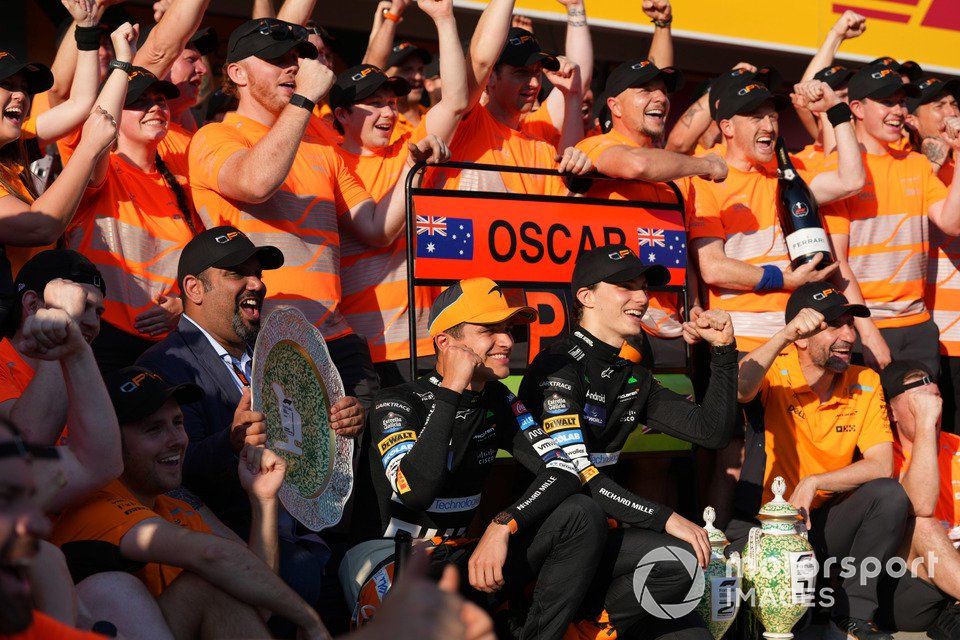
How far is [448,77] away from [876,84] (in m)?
Result: 3.09

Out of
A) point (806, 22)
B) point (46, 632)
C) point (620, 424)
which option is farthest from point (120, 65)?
point (806, 22)

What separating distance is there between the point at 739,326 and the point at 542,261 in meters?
1.23

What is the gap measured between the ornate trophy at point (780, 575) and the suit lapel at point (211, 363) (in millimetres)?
2330

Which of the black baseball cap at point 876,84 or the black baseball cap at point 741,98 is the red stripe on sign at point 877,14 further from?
the black baseball cap at point 741,98

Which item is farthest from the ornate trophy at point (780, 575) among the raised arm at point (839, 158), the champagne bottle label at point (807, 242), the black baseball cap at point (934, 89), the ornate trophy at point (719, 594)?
the black baseball cap at point (934, 89)

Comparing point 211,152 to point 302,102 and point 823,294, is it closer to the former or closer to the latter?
point 302,102

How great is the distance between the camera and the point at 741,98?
6.72 m

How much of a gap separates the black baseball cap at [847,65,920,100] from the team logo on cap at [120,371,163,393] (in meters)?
5.15

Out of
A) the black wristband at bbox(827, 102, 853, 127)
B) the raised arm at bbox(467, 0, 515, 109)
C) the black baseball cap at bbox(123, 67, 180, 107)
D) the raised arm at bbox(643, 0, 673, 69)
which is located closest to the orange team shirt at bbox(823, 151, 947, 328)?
the black wristband at bbox(827, 102, 853, 127)

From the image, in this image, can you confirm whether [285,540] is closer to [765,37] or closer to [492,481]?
[492,481]

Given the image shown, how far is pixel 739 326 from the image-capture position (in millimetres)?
6371

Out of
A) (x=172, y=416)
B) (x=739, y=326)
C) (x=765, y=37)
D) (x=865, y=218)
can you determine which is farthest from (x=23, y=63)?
(x=765, y=37)

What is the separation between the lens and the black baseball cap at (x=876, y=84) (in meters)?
7.40

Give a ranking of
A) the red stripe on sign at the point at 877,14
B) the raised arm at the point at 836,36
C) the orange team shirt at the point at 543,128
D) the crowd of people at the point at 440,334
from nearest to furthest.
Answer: the crowd of people at the point at 440,334 < the orange team shirt at the point at 543,128 < the raised arm at the point at 836,36 < the red stripe on sign at the point at 877,14
